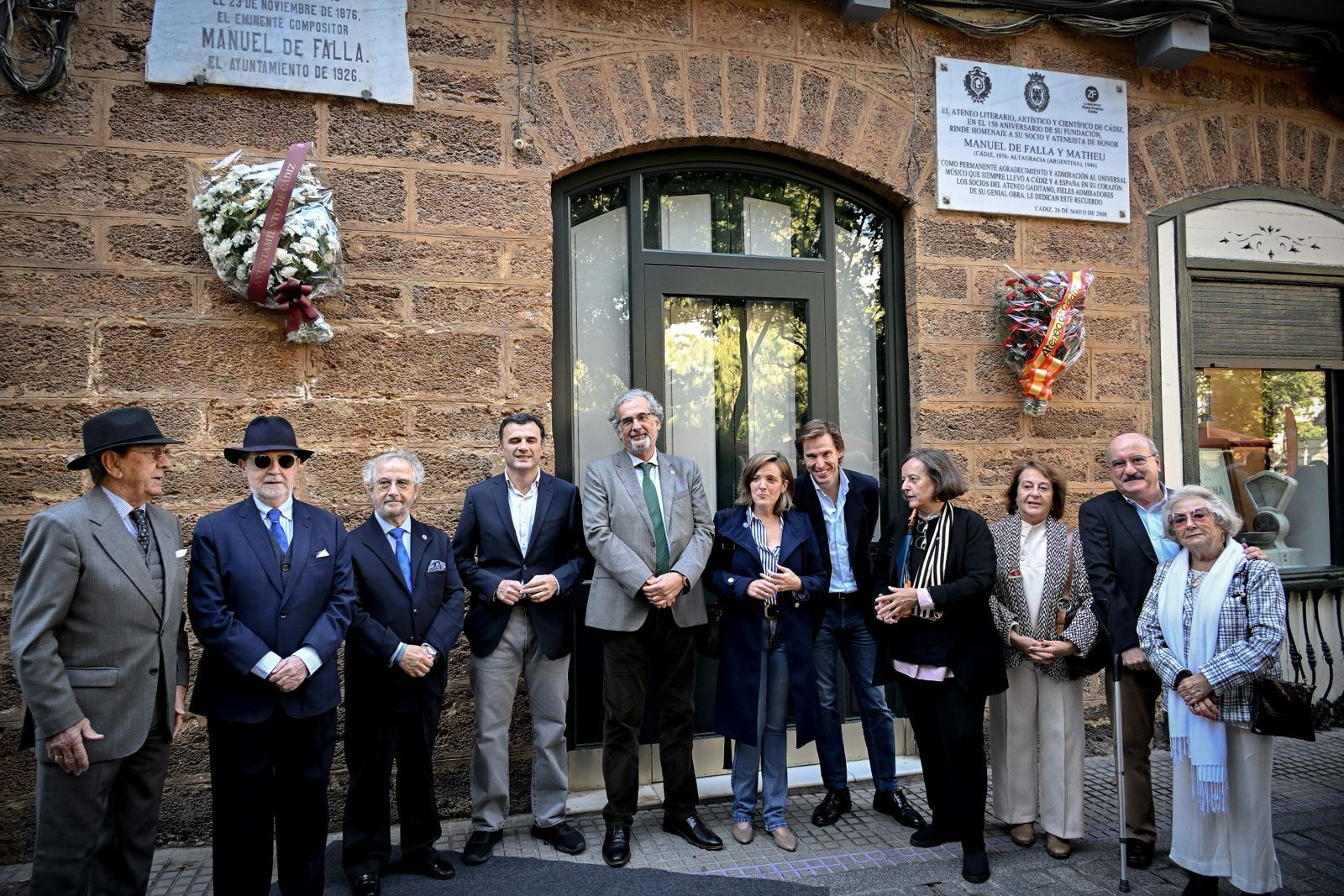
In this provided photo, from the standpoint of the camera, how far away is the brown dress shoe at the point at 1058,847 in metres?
3.84

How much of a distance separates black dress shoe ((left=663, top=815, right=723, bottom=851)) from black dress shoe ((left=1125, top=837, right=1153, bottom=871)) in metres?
1.74

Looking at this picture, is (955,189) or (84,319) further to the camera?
(955,189)

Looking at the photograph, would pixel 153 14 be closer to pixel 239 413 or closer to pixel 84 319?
pixel 84 319

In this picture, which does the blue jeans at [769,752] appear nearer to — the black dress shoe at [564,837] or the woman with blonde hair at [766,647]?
the woman with blonde hair at [766,647]

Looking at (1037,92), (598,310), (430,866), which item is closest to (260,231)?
(598,310)

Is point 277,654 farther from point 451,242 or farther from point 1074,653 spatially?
point 1074,653

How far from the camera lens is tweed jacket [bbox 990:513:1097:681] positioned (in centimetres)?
388

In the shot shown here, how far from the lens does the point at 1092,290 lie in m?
5.44

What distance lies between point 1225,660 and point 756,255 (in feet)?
10.2

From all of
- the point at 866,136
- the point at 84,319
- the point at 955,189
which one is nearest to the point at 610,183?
the point at 866,136

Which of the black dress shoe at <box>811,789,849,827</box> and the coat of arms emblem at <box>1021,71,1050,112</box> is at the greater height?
the coat of arms emblem at <box>1021,71,1050,112</box>

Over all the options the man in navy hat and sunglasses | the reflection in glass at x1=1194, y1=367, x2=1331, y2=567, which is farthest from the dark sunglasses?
the reflection in glass at x1=1194, y1=367, x2=1331, y2=567

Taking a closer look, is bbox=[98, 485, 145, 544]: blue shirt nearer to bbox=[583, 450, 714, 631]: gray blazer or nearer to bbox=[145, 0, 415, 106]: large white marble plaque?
bbox=[583, 450, 714, 631]: gray blazer

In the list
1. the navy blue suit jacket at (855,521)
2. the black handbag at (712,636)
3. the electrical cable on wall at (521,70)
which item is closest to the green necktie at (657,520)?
the black handbag at (712,636)
